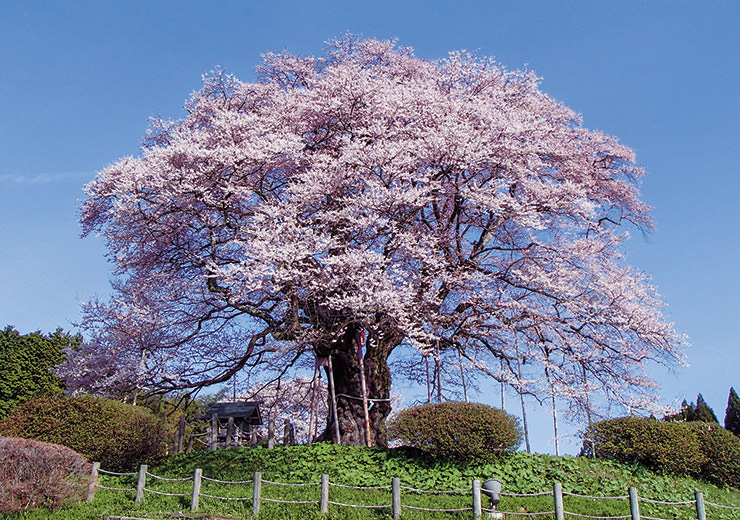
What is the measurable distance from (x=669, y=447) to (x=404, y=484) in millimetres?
5752

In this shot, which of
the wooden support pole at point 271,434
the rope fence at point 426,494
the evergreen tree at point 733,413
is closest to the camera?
the rope fence at point 426,494

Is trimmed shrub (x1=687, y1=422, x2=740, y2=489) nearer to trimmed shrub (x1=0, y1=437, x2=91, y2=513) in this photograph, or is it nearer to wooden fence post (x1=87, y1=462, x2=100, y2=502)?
wooden fence post (x1=87, y1=462, x2=100, y2=502)

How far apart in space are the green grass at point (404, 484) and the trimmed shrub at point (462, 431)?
281mm

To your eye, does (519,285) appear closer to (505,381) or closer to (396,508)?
(505,381)

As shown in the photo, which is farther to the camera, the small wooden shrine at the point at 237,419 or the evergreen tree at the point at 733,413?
the evergreen tree at the point at 733,413

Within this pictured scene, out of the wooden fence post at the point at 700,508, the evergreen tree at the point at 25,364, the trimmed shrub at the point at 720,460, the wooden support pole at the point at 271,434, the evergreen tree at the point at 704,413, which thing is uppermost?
the evergreen tree at the point at 25,364

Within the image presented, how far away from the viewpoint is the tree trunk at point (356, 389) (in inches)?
611

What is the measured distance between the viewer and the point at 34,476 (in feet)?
36.5

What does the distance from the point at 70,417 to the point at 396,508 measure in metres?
8.61

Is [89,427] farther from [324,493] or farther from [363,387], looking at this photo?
[324,493]

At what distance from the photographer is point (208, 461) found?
47.8 feet

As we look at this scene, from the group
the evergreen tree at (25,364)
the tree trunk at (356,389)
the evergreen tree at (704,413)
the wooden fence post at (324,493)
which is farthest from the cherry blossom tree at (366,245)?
the evergreen tree at (25,364)

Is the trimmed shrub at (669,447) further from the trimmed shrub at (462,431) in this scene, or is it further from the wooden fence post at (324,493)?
the wooden fence post at (324,493)

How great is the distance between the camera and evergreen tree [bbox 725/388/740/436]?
24883 millimetres
